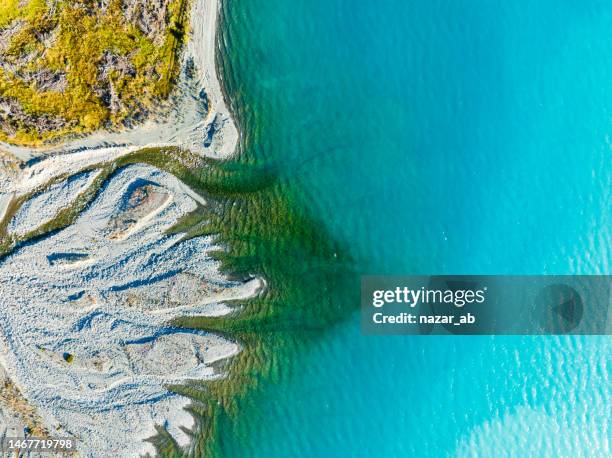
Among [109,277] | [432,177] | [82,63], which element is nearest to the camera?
[82,63]

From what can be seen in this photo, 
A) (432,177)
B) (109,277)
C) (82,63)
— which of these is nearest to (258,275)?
(109,277)

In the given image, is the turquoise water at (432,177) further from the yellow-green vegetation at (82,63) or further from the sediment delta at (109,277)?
the yellow-green vegetation at (82,63)

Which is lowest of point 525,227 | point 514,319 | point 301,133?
point 514,319

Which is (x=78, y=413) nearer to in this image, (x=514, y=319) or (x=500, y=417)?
(x=500, y=417)

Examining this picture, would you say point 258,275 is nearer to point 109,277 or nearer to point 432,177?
point 109,277

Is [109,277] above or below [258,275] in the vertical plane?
below

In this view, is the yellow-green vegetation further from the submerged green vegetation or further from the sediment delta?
the submerged green vegetation

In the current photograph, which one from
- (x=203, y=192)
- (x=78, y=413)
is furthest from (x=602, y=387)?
(x=78, y=413)
